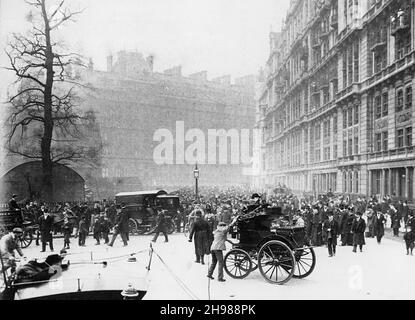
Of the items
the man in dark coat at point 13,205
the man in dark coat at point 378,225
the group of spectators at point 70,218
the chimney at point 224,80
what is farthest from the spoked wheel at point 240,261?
the man in dark coat at point 378,225

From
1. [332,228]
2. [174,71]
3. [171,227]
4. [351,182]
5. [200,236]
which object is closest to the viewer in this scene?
[200,236]

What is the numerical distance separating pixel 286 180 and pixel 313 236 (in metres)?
4.92

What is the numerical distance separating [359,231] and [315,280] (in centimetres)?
450

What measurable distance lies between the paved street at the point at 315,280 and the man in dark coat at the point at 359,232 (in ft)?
1.37

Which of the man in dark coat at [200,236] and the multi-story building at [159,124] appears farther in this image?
the multi-story building at [159,124]

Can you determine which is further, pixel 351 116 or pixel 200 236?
pixel 351 116

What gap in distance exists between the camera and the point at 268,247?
990cm

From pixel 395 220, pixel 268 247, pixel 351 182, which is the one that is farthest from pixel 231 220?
pixel 351 182

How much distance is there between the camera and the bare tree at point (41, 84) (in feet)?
37.8

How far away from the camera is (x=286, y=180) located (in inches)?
782

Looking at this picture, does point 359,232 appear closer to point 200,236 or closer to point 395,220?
point 395,220

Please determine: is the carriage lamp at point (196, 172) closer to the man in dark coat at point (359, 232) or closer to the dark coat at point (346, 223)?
the dark coat at point (346, 223)

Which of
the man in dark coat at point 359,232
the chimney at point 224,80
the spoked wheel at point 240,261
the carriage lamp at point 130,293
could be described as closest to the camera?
the carriage lamp at point 130,293
